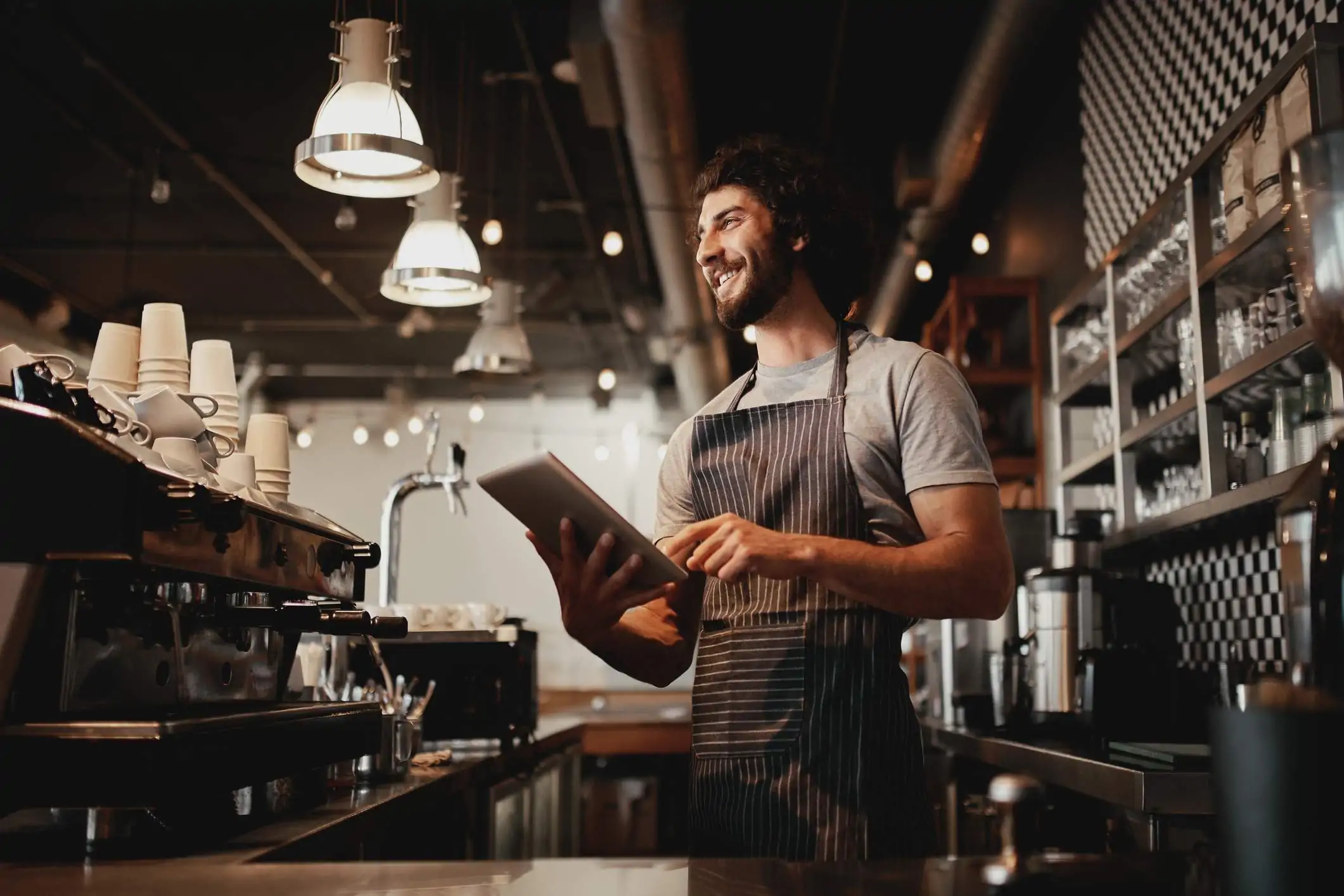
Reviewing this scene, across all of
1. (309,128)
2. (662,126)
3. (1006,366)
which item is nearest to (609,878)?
(662,126)

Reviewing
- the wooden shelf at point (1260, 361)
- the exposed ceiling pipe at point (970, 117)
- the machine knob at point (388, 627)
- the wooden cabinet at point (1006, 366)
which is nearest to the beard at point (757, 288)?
the machine knob at point (388, 627)

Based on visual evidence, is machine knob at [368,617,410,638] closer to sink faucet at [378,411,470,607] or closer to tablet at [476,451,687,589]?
tablet at [476,451,687,589]

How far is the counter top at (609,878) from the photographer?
1003 mm

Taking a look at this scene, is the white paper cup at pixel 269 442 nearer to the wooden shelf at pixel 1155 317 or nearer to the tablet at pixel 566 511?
the tablet at pixel 566 511

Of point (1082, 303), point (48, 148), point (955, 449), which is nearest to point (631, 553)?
point (955, 449)

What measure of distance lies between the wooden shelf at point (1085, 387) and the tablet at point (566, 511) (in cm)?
285

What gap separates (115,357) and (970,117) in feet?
12.7

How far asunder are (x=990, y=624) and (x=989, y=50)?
6.56ft

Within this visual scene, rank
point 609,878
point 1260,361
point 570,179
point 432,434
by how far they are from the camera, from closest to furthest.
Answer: point 609,878 < point 1260,361 < point 432,434 < point 570,179

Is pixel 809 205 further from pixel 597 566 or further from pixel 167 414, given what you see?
pixel 167 414

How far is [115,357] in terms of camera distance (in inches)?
80.0

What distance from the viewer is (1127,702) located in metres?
3.09

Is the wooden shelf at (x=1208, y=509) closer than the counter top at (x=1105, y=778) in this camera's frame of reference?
No

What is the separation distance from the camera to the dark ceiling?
5.69 meters
